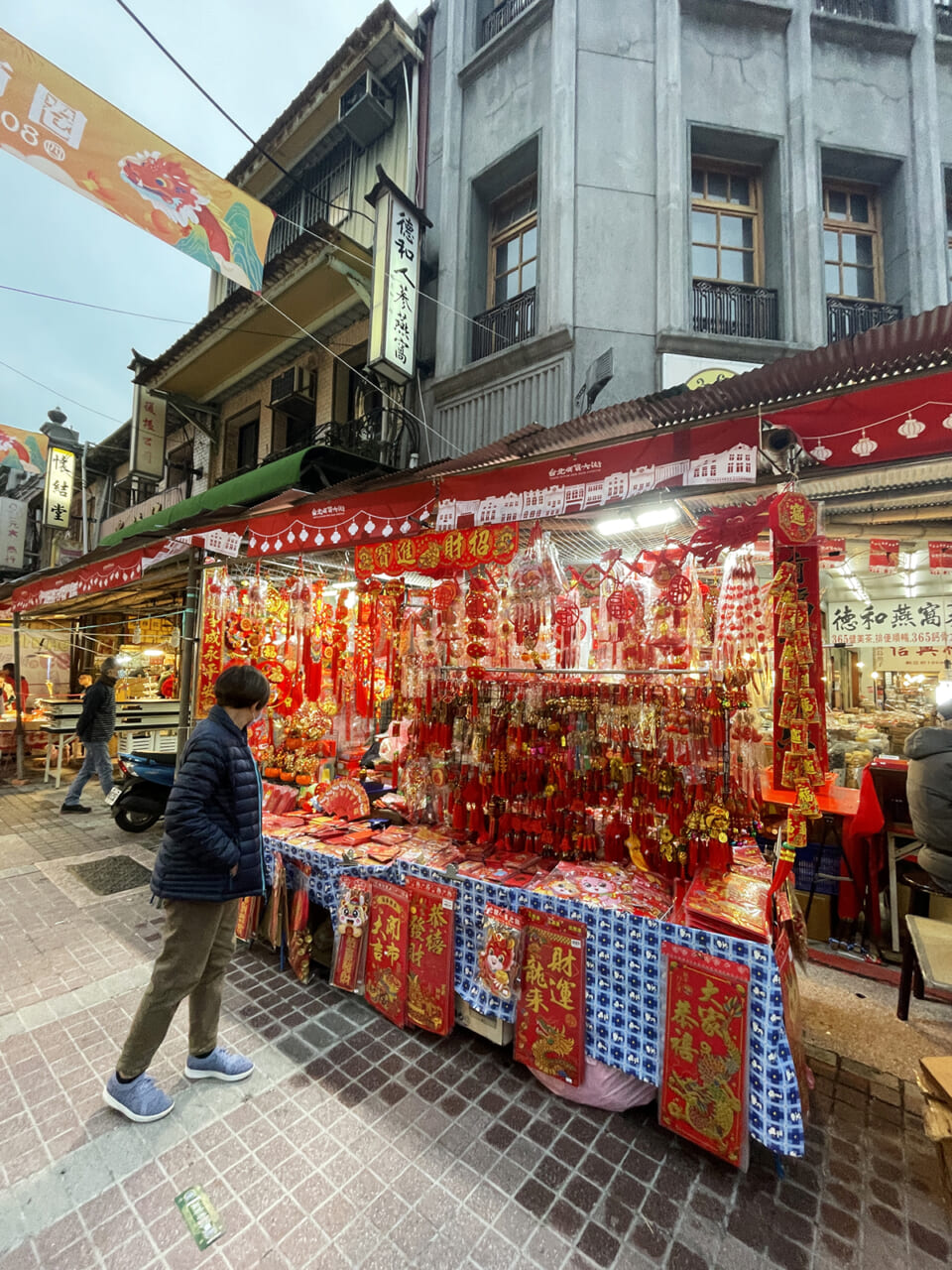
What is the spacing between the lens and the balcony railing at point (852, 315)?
7230mm

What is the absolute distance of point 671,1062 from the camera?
97.6 inches

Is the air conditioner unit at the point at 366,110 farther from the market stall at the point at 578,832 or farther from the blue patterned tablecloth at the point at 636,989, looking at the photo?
the blue patterned tablecloth at the point at 636,989

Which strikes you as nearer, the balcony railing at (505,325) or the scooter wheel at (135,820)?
the scooter wheel at (135,820)

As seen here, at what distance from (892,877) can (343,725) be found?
5.27 meters

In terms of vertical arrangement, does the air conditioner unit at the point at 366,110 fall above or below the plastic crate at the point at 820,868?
above

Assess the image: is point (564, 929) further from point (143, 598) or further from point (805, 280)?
point (143, 598)

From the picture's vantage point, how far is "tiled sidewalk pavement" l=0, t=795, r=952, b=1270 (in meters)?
2.01

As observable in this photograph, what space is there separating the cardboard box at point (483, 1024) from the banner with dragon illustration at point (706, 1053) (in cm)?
88

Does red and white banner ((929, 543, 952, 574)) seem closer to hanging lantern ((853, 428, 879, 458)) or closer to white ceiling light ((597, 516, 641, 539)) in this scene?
white ceiling light ((597, 516, 641, 539))

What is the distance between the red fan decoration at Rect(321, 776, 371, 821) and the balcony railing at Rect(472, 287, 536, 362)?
6.28 metres

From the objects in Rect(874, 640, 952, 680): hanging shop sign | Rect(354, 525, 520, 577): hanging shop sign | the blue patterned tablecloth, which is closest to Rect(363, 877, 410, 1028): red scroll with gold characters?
the blue patterned tablecloth

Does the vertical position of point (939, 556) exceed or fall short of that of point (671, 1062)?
it exceeds it

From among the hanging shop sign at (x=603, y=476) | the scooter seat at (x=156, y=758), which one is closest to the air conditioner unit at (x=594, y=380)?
the hanging shop sign at (x=603, y=476)

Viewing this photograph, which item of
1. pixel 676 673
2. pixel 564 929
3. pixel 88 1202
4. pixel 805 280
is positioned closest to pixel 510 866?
pixel 564 929
